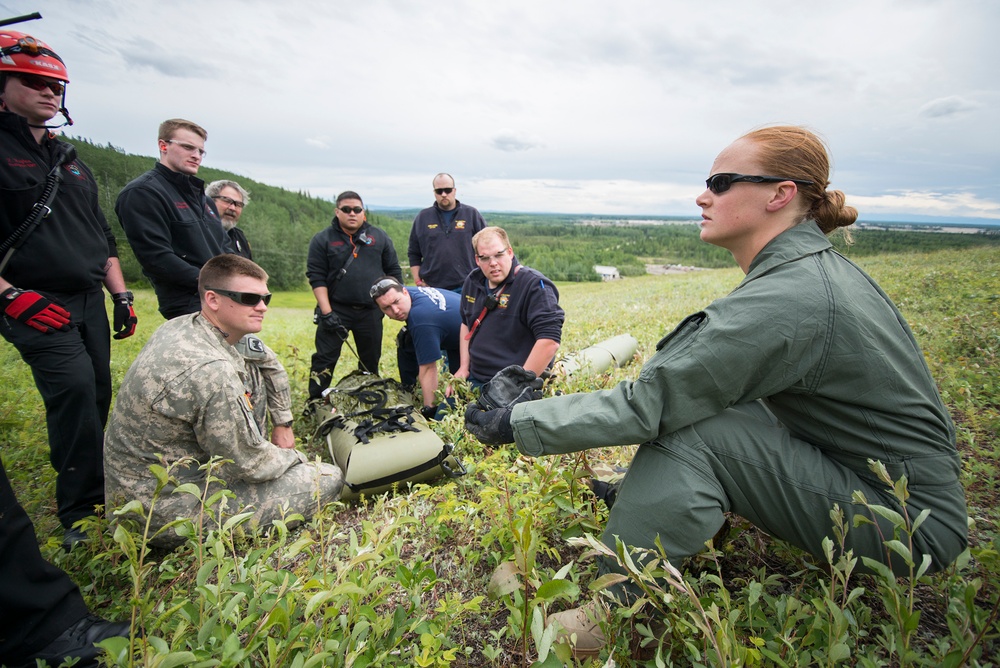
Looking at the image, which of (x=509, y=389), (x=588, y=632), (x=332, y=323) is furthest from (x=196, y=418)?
(x=332, y=323)

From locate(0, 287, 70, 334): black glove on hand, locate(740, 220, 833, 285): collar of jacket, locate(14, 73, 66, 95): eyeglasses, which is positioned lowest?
locate(0, 287, 70, 334): black glove on hand

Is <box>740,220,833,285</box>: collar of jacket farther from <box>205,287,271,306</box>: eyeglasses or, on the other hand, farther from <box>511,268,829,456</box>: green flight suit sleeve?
<box>205,287,271,306</box>: eyeglasses

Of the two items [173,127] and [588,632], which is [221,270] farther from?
[588,632]

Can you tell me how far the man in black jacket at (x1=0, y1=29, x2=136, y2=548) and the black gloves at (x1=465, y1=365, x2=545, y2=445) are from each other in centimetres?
286

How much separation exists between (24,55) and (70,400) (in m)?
2.29

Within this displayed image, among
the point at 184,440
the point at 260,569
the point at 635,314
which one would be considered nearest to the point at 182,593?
the point at 184,440

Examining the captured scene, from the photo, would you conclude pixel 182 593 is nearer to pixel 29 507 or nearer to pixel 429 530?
pixel 429 530

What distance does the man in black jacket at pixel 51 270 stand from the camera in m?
3.16

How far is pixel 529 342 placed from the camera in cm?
470

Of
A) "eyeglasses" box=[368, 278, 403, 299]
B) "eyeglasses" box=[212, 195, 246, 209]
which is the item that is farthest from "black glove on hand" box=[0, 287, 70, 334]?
"eyeglasses" box=[212, 195, 246, 209]

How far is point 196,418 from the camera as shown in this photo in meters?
3.05

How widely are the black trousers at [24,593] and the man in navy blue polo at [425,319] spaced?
10.3ft

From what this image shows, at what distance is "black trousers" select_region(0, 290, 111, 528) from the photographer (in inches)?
125

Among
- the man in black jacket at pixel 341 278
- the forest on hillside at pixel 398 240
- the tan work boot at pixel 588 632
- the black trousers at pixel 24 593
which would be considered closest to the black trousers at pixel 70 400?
the black trousers at pixel 24 593
